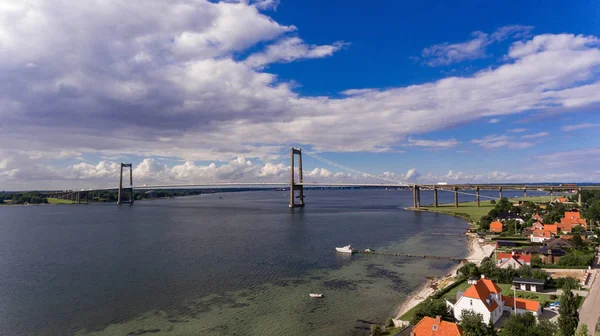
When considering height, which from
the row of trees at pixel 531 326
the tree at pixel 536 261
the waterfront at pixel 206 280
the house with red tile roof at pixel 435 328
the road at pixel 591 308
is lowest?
the waterfront at pixel 206 280

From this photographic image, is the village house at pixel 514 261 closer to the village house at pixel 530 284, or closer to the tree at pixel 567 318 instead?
the village house at pixel 530 284

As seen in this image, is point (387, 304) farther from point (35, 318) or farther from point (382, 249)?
point (35, 318)

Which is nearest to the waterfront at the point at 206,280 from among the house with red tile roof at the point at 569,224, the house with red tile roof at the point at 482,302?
the house with red tile roof at the point at 482,302

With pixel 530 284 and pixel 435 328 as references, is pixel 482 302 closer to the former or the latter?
pixel 435 328

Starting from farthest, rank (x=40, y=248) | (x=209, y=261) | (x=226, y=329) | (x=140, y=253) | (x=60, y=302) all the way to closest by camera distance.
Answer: (x=40, y=248)
(x=140, y=253)
(x=209, y=261)
(x=60, y=302)
(x=226, y=329)

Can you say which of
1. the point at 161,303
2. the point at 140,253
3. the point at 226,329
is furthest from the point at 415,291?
the point at 140,253

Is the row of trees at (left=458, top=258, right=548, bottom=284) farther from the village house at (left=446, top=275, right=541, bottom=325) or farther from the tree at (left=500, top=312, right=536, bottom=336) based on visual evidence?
the tree at (left=500, top=312, right=536, bottom=336)

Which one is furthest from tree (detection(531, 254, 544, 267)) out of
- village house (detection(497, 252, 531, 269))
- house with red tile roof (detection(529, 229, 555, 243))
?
house with red tile roof (detection(529, 229, 555, 243))
